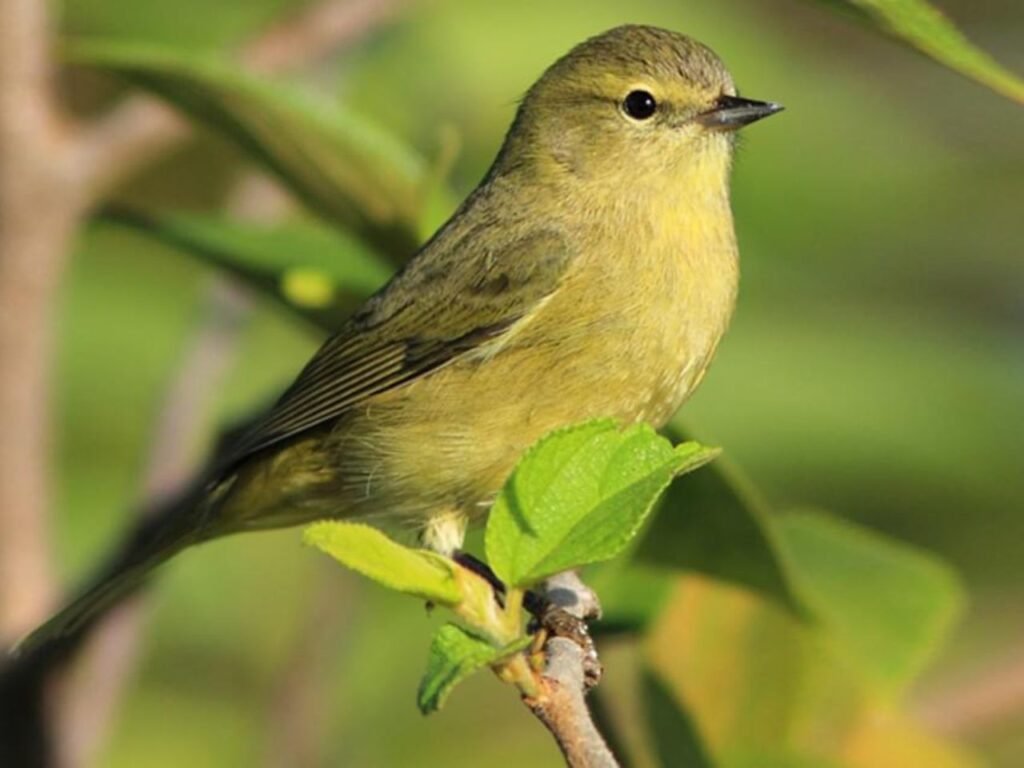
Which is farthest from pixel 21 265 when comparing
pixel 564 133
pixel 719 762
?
pixel 719 762

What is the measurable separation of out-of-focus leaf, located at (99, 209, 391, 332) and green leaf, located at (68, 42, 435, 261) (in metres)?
0.10

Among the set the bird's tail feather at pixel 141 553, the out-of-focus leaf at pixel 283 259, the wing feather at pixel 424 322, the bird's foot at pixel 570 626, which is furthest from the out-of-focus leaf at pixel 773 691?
the bird's tail feather at pixel 141 553

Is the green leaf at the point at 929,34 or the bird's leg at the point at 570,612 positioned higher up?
the green leaf at the point at 929,34

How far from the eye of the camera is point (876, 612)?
3.32 metres

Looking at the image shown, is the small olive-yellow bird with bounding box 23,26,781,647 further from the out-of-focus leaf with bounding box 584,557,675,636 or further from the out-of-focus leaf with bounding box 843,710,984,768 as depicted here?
the out-of-focus leaf with bounding box 843,710,984,768

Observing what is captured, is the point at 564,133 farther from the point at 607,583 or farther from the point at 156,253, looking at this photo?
the point at 156,253

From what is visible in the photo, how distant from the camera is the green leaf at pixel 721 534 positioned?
2936mm

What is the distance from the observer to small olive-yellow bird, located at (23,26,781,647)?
138 inches

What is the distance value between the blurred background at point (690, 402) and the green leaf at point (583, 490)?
1861mm

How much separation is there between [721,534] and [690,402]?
1.46 meters

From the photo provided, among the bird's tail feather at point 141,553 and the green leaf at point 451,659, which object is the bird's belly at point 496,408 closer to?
the bird's tail feather at point 141,553

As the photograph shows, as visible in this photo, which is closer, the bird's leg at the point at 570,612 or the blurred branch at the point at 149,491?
the bird's leg at the point at 570,612

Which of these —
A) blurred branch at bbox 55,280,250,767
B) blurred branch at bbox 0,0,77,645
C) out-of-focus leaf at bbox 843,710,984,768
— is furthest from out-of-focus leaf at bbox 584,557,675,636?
blurred branch at bbox 0,0,77,645

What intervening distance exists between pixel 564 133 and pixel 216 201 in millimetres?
1638
